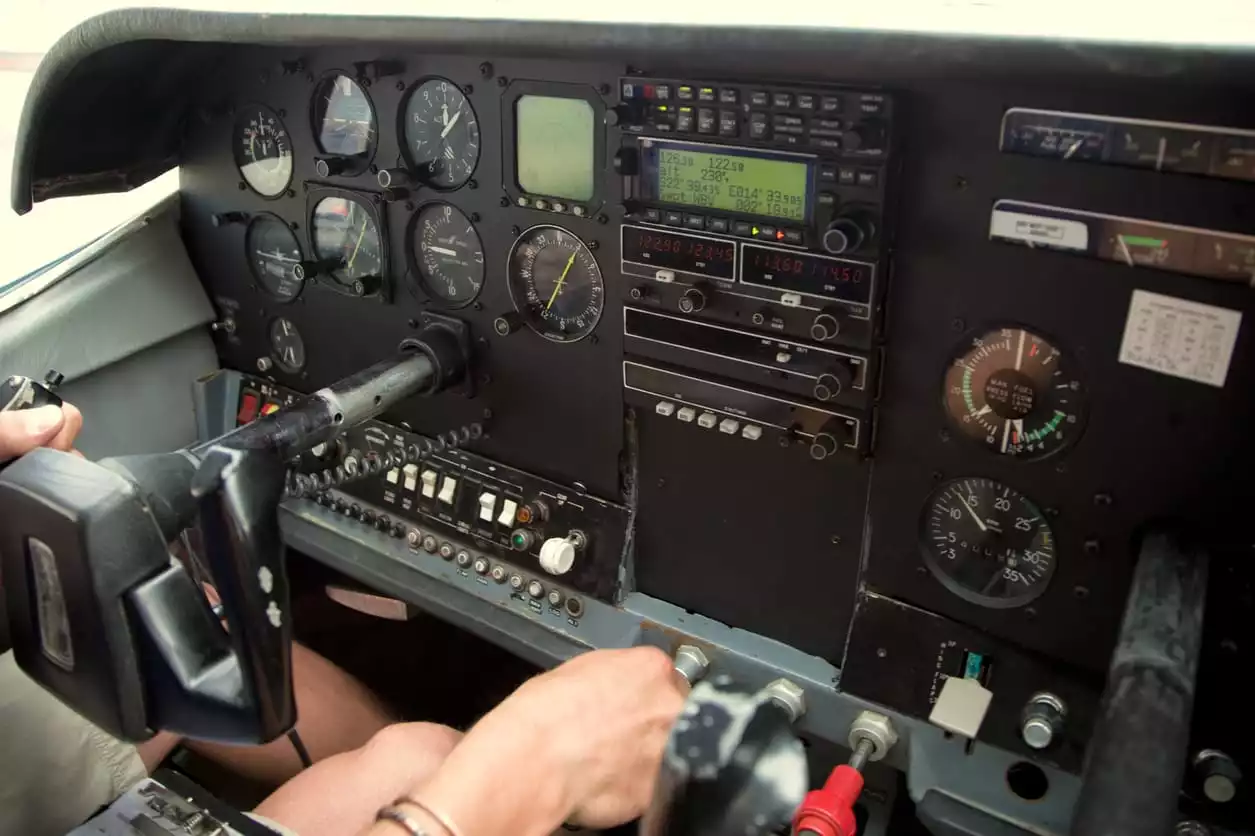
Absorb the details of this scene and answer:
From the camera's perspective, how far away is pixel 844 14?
132 cm

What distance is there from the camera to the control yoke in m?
1.07

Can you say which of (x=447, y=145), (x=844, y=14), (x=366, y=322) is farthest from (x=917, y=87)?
(x=366, y=322)

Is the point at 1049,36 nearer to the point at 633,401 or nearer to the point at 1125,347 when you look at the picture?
the point at 1125,347

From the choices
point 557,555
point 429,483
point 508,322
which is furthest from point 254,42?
point 557,555

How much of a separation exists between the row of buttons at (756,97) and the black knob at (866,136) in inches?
0.7

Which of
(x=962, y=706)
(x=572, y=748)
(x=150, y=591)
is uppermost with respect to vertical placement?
(x=150, y=591)

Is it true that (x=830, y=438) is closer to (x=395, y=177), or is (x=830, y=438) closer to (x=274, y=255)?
(x=395, y=177)

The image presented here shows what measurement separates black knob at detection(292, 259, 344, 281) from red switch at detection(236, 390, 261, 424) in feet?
1.55

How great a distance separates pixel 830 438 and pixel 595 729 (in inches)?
23.7

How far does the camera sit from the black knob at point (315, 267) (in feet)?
7.11

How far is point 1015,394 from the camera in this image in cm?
148

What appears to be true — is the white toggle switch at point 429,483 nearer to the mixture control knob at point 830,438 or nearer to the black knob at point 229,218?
the black knob at point 229,218

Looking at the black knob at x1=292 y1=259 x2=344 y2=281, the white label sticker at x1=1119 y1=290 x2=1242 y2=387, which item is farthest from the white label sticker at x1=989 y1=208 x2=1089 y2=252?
the black knob at x1=292 y1=259 x2=344 y2=281

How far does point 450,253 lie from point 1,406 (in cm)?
83
